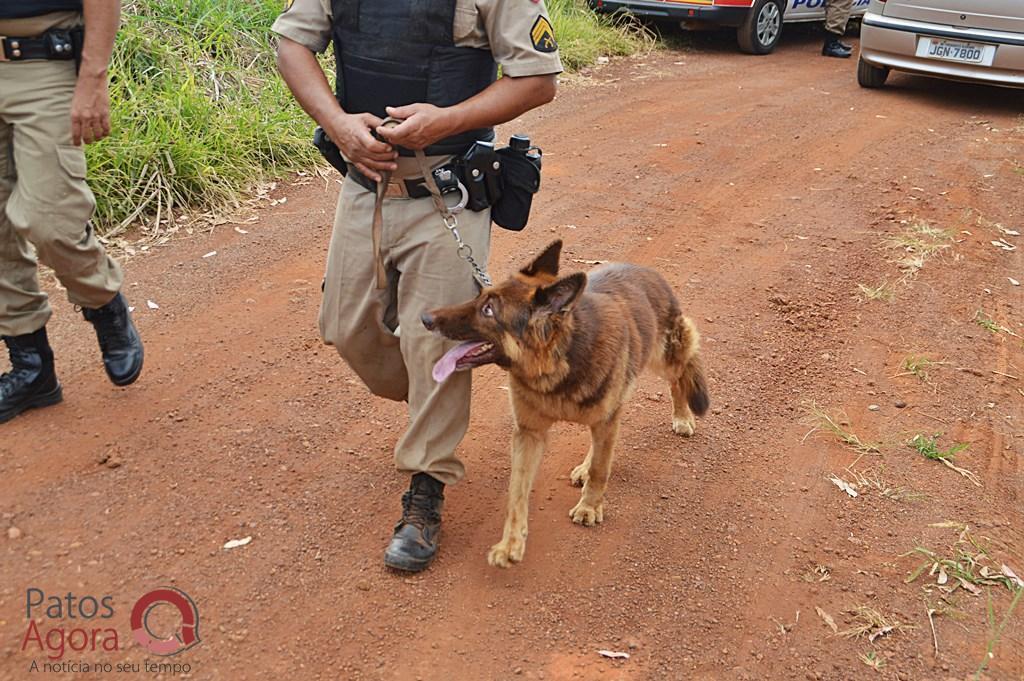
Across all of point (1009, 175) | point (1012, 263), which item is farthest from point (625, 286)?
point (1009, 175)

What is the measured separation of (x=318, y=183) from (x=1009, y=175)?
560 cm

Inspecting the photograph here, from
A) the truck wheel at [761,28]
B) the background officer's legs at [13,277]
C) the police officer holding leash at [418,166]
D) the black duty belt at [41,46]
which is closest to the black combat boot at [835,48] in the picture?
the truck wheel at [761,28]

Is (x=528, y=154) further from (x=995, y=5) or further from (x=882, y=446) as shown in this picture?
(x=995, y=5)

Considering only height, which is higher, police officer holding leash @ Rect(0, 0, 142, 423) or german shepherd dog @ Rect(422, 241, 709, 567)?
police officer holding leash @ Rect(0, 0, 142, 423)

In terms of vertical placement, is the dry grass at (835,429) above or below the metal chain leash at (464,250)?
below

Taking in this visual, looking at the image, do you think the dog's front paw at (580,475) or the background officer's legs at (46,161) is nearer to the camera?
the background officer's legs at (46,161)

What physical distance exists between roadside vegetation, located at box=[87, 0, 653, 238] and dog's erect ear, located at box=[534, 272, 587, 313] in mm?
3870

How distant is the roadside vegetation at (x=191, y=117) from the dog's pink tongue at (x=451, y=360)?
12.1ft

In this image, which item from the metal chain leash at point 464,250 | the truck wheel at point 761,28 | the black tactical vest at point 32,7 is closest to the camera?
the metal chain leash at point 464,250

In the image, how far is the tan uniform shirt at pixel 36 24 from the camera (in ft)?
12.4

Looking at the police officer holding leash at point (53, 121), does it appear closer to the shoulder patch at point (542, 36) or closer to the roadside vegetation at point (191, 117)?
the shoulder patch at point (542, 36)

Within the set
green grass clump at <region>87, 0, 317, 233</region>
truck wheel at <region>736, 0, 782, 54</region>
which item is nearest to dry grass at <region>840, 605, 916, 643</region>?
green grass clump at <region>87, 0, 317, 233</region>

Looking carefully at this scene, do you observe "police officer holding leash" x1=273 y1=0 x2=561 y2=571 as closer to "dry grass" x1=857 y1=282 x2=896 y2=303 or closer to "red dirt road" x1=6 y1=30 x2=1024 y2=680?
"red dirt road" x1=6 y1=30 x2=1024 y2=680

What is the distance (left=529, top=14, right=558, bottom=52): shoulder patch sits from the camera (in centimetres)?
314
